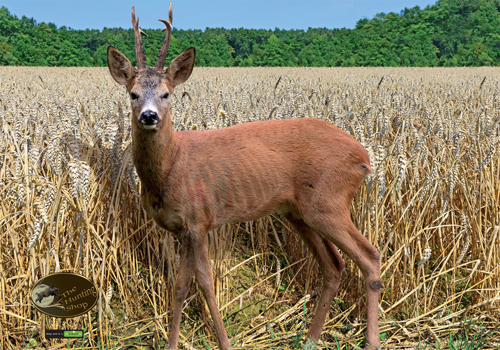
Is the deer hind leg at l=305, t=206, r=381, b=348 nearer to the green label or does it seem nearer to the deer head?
the deer head

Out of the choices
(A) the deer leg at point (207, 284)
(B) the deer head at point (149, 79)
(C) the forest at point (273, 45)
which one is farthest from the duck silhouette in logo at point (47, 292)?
(C) the forest at point (273, 45)

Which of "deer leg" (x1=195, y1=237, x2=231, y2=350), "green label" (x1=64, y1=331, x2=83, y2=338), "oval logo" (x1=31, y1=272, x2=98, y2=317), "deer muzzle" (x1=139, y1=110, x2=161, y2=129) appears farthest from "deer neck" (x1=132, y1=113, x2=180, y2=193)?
"green label" (x1=64, y1=331, x2=83, y2=338)

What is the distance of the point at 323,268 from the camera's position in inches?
122

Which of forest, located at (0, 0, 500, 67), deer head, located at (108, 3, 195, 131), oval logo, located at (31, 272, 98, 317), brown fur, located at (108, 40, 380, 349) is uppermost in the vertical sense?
forest, located at (0, 0, 500, 67)

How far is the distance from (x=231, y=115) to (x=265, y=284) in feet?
5.06

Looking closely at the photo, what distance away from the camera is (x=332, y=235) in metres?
2.77

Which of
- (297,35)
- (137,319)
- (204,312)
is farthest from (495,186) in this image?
(297,35)

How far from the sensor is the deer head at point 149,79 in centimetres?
244

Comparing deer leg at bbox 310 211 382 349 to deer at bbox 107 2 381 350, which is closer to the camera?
deer at bbox 107 2 381 350

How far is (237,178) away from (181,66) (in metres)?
0.77

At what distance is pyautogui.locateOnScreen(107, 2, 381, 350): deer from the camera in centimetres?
266

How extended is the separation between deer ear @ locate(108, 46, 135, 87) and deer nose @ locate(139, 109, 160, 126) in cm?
41

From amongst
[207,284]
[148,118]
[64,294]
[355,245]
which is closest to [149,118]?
[148,118]

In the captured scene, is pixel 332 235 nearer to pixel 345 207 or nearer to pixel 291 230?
pixel 345 207
